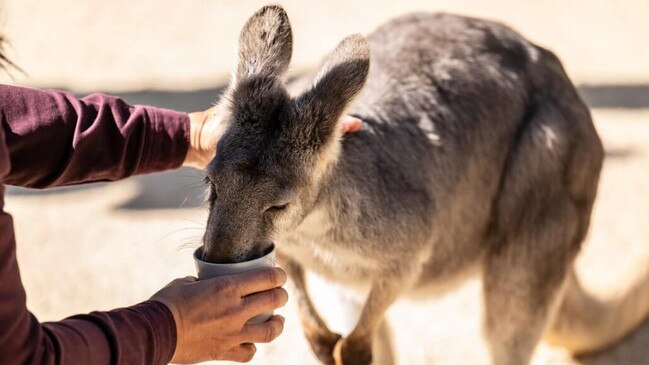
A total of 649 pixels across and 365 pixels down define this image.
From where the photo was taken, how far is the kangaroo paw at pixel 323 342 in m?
2.62

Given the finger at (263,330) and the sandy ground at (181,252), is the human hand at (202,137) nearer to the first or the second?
the finger at (263,330)

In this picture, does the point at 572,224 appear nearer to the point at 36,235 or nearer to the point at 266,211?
the point at 266,211

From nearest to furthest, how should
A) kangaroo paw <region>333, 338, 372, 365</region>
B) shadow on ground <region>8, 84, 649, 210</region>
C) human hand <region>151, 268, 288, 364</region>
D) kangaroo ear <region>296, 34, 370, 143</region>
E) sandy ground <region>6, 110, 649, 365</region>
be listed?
1. human hand <region>151, 268, 288, 364</region>
2. kangaroo ear <region>296, 34, 370, 143</region>
3. kangaroo paw <region>333, 338, 372, 365</region>
4. sandy ground <region>6, 110, 649, 365</region>
5. shadow on ground <region>8, 84, 649, 210</region>

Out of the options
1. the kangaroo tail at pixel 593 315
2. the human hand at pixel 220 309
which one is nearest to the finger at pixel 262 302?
the human hand at pixel 220 309

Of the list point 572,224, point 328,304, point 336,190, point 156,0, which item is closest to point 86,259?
point 328,304

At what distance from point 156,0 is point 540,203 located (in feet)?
15.5

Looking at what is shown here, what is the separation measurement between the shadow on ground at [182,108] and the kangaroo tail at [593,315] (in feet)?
4.68

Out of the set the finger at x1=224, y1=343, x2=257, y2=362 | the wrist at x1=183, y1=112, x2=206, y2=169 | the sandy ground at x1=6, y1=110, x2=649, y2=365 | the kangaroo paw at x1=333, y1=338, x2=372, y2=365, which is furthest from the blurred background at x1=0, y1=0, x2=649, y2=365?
the finger at x1=224, y1=343, x2=257, y2=362

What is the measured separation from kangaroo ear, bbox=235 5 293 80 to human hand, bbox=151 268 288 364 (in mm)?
560

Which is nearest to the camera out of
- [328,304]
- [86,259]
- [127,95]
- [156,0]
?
[328,304]

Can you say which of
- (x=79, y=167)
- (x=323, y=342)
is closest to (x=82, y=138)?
(x=79, y=167)

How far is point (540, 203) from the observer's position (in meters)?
2.58

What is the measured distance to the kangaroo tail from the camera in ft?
9.50

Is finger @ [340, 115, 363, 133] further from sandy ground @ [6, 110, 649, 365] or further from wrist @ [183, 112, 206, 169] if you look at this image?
sandy ground @ [6, 110, 649, 365]
